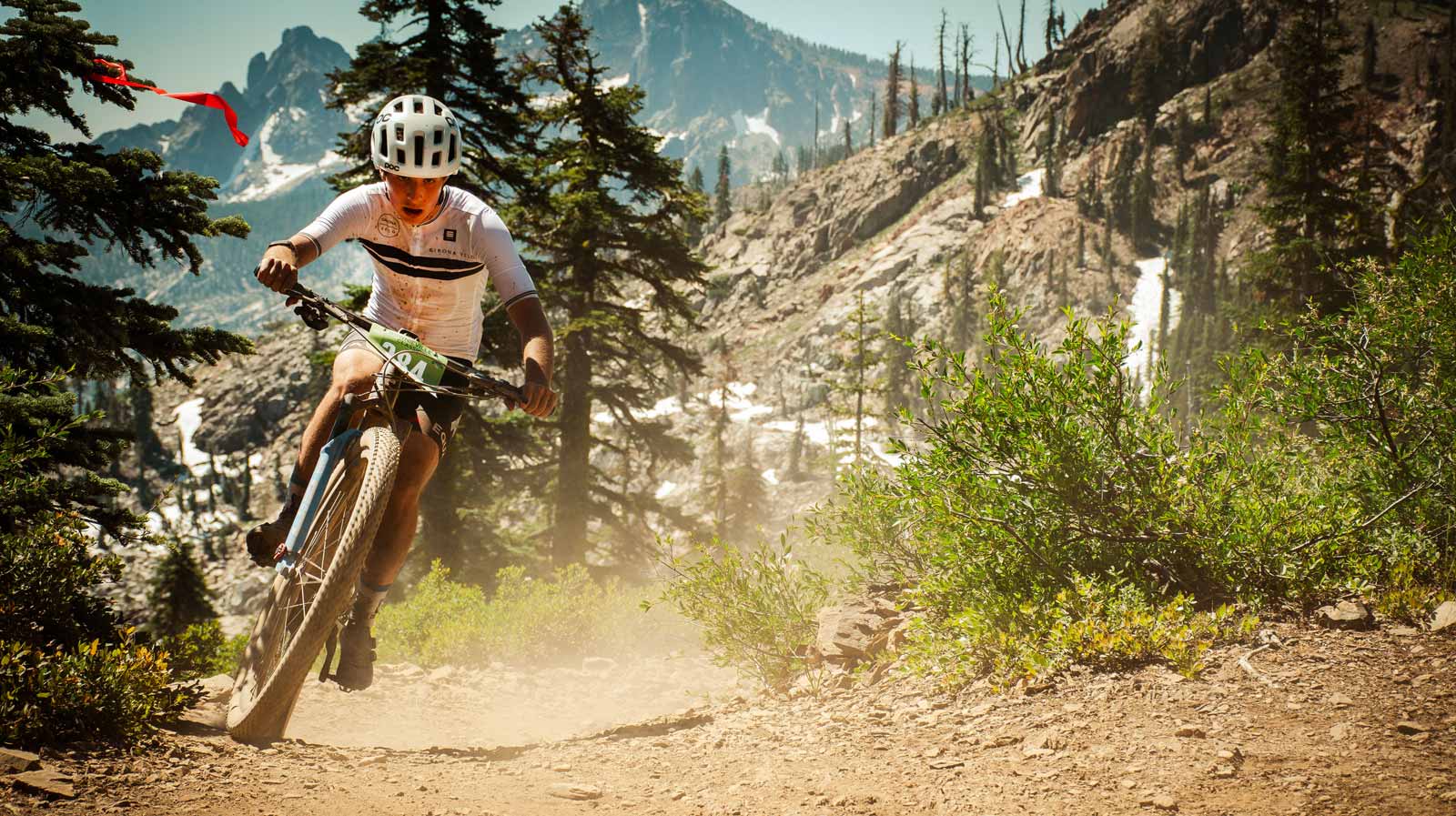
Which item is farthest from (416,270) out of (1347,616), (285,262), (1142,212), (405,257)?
(1142,212)

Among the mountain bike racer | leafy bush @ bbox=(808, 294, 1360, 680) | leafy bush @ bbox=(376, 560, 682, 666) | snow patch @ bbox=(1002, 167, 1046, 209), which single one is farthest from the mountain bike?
snow patch @ bbox=(1002, 167, 1046, 209)

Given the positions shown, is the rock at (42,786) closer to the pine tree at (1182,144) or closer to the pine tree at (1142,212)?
the pine tree at (1142,212)

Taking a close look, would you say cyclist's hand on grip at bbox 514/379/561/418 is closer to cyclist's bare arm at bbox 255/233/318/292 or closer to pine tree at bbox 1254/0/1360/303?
cyclist's bare arm at bbox 255/233/318/292

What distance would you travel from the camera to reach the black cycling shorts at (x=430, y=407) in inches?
170

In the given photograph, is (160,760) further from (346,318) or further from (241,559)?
(241,559)

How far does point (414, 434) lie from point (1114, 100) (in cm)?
13431

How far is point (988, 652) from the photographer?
492cm

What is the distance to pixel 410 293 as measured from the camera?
14.8ft

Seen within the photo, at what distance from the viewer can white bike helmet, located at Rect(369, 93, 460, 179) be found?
4.06 m

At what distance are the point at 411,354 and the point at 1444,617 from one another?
6.07 m

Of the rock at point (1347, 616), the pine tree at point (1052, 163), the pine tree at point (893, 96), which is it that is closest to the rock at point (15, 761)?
the rock at point (1347, 616)

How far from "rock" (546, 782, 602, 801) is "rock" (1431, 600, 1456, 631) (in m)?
4.72

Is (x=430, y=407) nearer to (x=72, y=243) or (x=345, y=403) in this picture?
(x=345, y=403)

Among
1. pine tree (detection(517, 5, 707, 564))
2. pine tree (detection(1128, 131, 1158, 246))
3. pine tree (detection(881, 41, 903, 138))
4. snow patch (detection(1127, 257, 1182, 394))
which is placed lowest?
pine tree (detection(517, 5, 707, 564))
